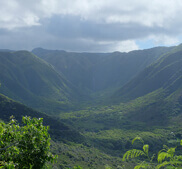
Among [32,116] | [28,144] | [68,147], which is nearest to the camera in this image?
[28,144]

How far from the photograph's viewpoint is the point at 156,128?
188625mm

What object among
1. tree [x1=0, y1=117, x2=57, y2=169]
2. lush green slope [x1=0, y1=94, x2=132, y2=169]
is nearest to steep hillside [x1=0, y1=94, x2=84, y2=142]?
lush green slope [x1=0, y1=94, x2=132, y2=169]

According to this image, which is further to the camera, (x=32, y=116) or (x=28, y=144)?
(x=32, y=116)

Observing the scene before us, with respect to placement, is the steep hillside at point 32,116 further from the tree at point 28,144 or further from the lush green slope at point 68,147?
the tree at point 28,144

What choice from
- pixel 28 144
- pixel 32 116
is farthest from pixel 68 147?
pixel 28 144

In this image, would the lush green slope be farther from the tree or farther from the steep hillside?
the tree

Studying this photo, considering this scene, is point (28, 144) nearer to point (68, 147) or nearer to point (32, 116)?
point (68, 147)

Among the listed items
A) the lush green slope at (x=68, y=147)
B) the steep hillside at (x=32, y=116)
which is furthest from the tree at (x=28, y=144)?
the steep hillside at (x=32, y=116)

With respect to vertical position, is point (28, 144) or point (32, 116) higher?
point (28, 144)

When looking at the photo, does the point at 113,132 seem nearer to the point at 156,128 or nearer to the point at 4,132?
the point at 156,128

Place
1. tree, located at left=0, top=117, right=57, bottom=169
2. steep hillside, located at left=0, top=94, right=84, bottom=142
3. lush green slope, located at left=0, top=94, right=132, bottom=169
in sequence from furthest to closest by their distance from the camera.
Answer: steep hillside, located at left=0, top=94, right=84, bottom=142
lush green slope, located at left=0, top=94, right=132, bottom=169
tree, located at left=0, top=117, right=57, bottom=169

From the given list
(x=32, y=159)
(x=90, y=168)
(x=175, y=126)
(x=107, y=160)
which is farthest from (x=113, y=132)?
(x=32, y=159)

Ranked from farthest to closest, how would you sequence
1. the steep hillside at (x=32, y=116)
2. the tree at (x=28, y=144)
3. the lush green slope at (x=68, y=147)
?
the steep hillside at (x=32, y=116), the lush green slope at (x=68, y=147), the tree at (x=28, y=144)

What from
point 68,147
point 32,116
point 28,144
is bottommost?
point 68,147
